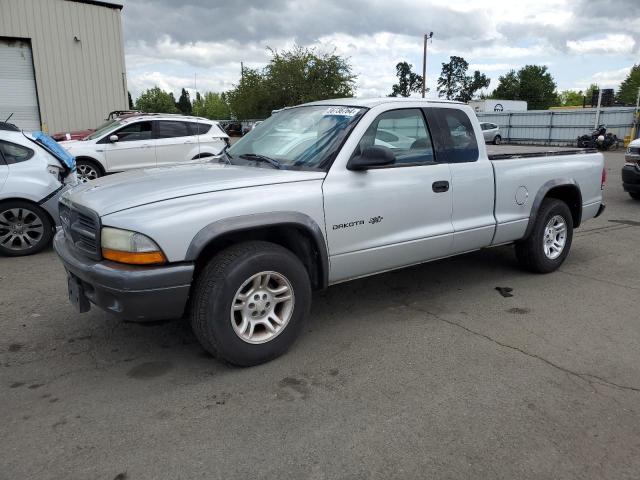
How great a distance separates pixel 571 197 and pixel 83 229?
16.2ft

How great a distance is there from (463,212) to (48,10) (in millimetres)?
17286

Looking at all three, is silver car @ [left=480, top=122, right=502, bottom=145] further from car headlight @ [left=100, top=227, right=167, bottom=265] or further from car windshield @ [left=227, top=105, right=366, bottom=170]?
car headlight @ [left=100, top=227, right=167, bottom=265]

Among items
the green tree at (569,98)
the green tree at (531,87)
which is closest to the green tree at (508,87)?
the green tree at (531,87)

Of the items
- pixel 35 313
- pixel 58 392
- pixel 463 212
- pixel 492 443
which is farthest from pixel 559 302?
pixel 35 313

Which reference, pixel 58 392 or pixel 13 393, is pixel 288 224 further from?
pixel 13 393

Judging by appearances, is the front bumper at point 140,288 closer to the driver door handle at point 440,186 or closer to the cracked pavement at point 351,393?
the cracked pavement at point 351,393

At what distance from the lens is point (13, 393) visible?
315 cm

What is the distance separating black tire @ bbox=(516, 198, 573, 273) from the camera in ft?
17.3

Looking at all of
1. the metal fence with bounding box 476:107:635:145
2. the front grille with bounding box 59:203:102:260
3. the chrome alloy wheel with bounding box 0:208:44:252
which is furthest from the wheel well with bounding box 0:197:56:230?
the metal fence with bounding box 476:107:635:145

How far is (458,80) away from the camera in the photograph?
107m

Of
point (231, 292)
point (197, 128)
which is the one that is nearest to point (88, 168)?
point (197, 128)

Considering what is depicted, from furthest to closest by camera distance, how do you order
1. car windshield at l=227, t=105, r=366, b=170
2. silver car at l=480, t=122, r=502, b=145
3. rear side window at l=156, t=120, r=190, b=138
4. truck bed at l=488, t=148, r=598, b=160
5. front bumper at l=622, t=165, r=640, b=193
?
silver car at l=480, t=122, r=502, b=145, rear side window at l=156, t=120, r=190, b=138, front bumper at l=622, t=165, r=640, b=193, truck bed at l=488, t=148, r=598, b=160, car windshield at l=227, t=105, r=366, b=170

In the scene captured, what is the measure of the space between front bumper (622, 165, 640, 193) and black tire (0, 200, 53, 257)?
10106mm

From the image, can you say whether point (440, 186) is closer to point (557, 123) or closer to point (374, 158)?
point (374, 158)
